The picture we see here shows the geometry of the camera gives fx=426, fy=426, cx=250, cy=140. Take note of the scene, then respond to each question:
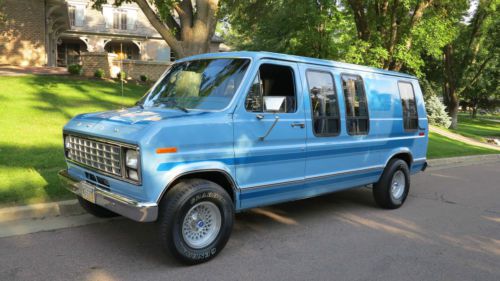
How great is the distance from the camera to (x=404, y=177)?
284 inches

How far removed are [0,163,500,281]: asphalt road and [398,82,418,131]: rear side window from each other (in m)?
1.46

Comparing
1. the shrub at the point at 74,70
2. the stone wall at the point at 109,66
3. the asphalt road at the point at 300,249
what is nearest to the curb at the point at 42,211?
the asphalt road at the point at 300,249

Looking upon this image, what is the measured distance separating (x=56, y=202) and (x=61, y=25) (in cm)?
2970

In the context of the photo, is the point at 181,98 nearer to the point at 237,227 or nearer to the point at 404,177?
the point at 237,227

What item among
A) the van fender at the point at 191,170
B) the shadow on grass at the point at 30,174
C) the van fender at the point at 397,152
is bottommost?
the shadow on grass at the point at 30,174

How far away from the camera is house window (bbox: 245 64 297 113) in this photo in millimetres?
4863

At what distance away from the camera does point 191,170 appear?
421cm

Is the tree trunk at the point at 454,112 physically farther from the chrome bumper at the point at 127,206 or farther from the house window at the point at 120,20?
the chrome bumper at the point at 127,206

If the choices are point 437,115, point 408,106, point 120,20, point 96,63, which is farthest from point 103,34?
point 408,106

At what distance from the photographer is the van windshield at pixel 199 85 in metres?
4.88

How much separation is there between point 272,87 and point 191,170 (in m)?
1.75

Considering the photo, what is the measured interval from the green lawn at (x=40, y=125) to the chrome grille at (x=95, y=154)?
1296mm

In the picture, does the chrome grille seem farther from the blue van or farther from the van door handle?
the van door handle

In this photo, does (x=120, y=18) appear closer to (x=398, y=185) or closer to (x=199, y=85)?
(x=398, y=185)
